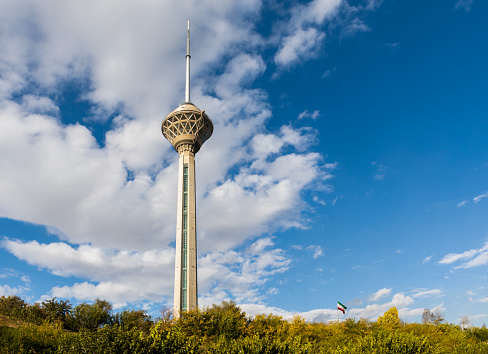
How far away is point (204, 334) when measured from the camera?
133 feet

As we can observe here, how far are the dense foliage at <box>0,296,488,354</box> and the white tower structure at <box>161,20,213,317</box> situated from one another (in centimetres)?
525

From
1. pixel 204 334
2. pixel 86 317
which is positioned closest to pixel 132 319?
pixel 86 317

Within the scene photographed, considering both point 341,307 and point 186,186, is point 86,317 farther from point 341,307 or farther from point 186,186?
point 341,307

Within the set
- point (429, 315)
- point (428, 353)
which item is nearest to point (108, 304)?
point (428, 353)

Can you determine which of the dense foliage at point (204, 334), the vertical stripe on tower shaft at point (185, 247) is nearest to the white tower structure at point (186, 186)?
the vertical stripe on tower shaft at point (185, 247)

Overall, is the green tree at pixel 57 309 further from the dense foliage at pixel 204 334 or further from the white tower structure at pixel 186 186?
the white tower structure at pixel 186 186

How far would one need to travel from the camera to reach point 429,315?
12006cm

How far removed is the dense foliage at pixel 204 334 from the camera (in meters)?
23.7

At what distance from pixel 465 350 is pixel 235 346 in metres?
26.0

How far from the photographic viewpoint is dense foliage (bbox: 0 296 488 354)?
23.7 metres

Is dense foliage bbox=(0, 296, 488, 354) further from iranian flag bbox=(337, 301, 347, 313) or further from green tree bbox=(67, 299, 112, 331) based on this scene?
iranian flag bbox=(337, 301, 347, 313)

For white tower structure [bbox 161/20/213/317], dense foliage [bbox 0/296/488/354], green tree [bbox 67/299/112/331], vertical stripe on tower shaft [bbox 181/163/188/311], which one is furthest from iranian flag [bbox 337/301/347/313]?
green tree [bbox 67/299/112/331]

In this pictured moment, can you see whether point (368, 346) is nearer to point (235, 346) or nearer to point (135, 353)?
point (235, 346)

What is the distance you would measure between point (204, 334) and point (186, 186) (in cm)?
3412
